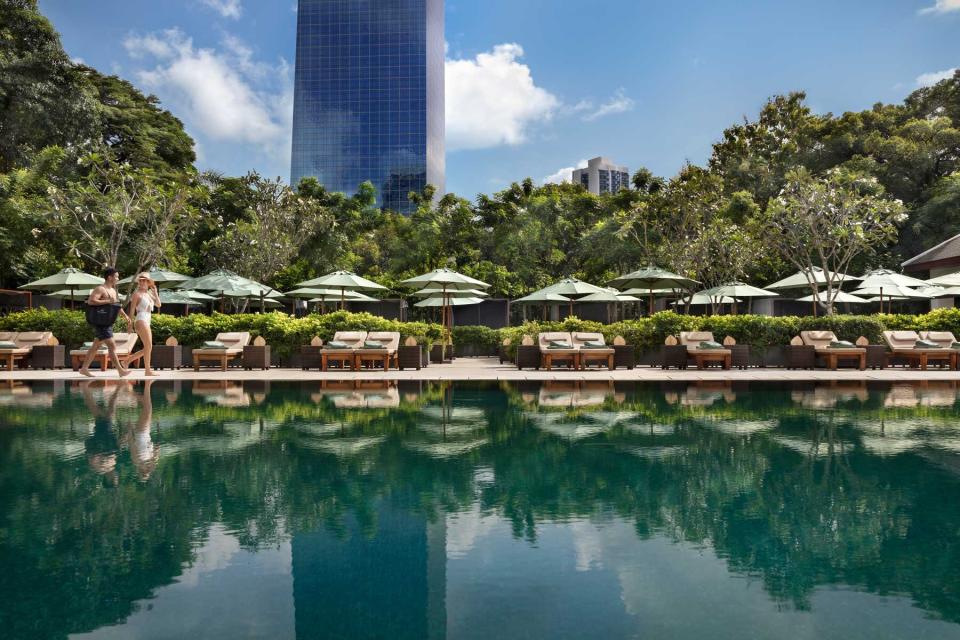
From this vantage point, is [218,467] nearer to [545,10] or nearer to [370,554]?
[370,554]

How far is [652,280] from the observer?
736 inches

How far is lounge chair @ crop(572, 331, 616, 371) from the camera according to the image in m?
15.4

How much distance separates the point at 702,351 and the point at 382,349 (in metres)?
7.54

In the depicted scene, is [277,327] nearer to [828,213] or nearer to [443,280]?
[443,280]

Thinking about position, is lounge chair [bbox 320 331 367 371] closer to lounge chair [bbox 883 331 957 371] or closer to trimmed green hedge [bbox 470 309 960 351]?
trimmed green hedge [bbox 470 309 960 351]

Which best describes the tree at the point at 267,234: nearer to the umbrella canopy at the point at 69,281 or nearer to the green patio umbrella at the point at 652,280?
the umbrella canopy at the point at 69,281

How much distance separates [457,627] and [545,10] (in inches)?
1695

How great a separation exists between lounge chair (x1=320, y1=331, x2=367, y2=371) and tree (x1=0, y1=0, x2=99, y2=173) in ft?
74.0

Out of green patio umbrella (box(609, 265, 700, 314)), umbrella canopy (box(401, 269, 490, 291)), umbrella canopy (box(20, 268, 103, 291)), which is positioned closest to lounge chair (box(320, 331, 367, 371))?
umbrella canopy (box(401, 269, 490, 291))

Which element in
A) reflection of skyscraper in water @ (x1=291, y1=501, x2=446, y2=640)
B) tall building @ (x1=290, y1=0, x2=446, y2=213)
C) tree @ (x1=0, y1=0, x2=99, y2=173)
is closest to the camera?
reflection of skyscraper in water @ (x1=291, y1=501, x2=446, y2=640)

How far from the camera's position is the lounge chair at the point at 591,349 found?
15.4 meters

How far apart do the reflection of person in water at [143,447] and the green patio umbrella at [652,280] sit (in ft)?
43.8

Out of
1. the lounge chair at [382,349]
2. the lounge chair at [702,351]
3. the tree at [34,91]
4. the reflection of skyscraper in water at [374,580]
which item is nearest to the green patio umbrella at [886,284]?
the lounge chair at [702,351]

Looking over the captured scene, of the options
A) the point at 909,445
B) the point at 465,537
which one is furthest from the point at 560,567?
the point at 909,445
